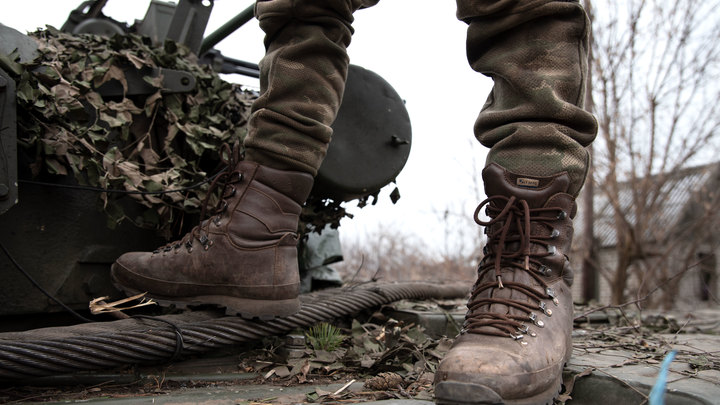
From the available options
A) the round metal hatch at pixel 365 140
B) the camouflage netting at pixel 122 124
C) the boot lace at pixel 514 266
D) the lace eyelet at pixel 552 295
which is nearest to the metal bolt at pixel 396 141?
the round metal hatch at pixel 365 140

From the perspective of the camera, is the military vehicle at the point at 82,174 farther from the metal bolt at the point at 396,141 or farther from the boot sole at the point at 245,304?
the boot sole at the point at 245,304

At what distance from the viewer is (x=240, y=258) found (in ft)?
5.40

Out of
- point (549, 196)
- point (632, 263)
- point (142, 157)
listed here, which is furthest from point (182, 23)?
point (632, 263)

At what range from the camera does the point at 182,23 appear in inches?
106

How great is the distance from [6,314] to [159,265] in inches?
24.2

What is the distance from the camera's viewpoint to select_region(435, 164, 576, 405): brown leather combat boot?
110 centimetres

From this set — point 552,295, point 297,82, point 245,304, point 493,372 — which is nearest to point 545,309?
point 552,295

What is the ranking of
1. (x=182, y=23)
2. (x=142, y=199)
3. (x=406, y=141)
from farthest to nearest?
(x=182, y=23), (x=406, y=141), (x=142, y=199)

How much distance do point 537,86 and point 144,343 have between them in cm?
120

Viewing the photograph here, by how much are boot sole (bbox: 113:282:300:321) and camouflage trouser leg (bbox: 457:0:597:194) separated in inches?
28.9

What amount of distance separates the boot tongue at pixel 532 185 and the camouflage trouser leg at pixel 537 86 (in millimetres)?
17

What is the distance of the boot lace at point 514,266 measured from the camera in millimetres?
1250

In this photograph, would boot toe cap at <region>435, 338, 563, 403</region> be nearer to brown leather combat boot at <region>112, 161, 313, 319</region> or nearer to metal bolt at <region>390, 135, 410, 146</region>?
brown leather combat boot at <region>112, 161, 313, 319</region>

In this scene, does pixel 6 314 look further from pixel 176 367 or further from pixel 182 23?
pixel 182 23
